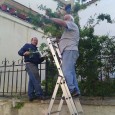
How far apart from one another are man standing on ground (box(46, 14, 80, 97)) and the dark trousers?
1520 millimetres

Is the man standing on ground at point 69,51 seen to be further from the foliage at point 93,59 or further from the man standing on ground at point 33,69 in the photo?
the man standing on ground at point 33,69

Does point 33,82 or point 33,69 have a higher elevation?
point 33,69

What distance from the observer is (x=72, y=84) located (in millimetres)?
4832

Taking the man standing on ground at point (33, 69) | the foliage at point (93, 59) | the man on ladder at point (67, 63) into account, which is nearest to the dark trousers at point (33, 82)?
the man standing on ground at point (33, 69)

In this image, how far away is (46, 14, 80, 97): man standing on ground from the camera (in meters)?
4.85

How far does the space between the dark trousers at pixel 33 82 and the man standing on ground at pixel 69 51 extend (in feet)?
4.99

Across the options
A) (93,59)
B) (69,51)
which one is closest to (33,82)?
(93,59)

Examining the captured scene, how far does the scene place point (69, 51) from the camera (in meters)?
5.08

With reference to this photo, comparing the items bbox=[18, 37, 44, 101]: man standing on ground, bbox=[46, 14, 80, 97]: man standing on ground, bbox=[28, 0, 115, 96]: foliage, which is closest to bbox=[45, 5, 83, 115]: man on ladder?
bbox=[46, 14, 80, 97]: man standing on ground

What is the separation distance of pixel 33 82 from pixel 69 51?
1756 mm

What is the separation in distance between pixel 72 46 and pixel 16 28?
540 centimetres

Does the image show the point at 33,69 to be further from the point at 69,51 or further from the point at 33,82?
the point at 69,51

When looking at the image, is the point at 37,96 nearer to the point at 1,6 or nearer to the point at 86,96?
the point at 86,96

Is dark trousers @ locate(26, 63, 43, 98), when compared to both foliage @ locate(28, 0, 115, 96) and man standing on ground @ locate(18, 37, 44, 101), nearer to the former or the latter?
man standing on ground @ locate(18, 37, 44, 101)
